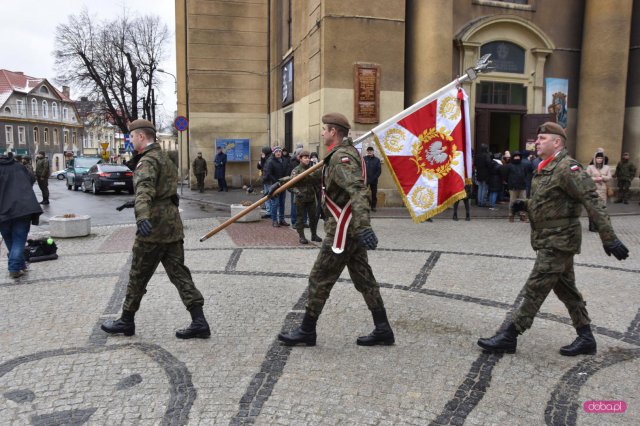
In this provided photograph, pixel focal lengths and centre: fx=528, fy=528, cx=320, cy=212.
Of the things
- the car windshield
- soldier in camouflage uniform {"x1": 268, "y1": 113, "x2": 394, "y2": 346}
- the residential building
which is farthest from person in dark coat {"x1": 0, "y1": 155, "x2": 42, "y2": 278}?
the residential building

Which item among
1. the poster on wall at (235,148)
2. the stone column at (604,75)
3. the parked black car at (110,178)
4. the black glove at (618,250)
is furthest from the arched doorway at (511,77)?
the parked black car at (110,178)

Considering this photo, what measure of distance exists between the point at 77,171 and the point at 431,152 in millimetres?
23924

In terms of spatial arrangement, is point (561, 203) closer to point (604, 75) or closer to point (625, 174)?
point (625, 174)

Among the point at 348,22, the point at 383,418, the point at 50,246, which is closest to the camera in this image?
the point at 383,418

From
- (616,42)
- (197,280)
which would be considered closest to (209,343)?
(197,280)

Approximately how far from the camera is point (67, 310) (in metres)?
5.34

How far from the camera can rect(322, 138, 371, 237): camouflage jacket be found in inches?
154

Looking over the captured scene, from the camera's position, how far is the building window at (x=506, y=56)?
1662 cm

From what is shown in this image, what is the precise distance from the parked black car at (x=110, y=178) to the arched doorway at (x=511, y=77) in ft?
46.0

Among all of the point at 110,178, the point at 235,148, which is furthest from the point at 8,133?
the point at 235,148

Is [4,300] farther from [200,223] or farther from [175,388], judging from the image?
[200,223]

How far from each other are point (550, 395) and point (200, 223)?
9588 millimetres

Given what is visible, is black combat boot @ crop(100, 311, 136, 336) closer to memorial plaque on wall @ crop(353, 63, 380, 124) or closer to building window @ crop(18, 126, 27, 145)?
memorial plaque on wall @ crop(353, 63, 380, 124)

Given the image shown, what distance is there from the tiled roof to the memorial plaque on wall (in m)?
61.4
